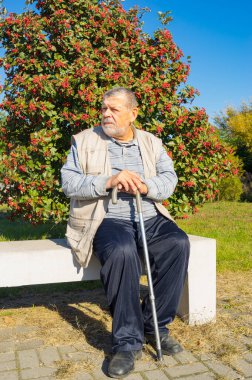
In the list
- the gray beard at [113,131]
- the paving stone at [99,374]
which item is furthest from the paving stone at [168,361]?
the gray beard at [113,131]

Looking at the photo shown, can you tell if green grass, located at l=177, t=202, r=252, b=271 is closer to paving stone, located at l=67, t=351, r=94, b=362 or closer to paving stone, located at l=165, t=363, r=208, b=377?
paving stone, located at l=165, t=363, r=208, b=377

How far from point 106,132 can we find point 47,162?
154cm

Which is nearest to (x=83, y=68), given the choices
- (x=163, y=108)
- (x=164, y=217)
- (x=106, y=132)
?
(x=163, y=108)

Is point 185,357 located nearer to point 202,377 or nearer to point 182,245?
point 202,377

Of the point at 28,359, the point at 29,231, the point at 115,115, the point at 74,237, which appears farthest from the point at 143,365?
the point at 29,231

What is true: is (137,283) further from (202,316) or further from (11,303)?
(11,303)

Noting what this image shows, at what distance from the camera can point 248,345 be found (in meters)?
3.03

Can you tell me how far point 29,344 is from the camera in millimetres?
3086

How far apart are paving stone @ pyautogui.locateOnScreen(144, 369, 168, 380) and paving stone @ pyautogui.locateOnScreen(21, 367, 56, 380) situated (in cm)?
57

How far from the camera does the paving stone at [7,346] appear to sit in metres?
3.00

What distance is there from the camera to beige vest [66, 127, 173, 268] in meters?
3.06

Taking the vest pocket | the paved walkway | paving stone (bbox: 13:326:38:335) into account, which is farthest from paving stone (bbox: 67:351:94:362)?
the vest pocket

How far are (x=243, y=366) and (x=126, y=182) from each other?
4.53 feet

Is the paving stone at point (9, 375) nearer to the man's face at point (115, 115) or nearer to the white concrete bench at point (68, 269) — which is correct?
the white concrete bench at point (68, 269)
